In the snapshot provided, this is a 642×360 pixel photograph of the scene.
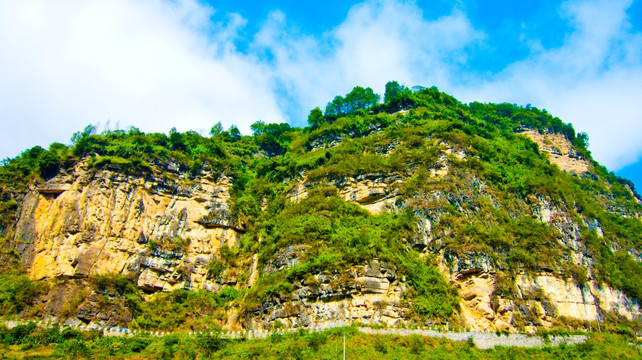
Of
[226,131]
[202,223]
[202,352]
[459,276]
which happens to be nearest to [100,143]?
[202,223]

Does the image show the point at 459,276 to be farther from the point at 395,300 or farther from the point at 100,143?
the point at 100,143

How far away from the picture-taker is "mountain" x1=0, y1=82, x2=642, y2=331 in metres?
25.5

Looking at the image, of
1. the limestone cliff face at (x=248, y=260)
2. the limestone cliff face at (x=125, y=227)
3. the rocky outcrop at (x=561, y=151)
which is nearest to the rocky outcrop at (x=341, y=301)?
the limestone cliff face at (x=248, y=260)

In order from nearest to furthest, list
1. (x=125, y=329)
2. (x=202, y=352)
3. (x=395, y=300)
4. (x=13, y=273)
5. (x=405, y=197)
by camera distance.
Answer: (x=202, y=352)
(x=395, y=300)
(x=125, y=329)
(x=13, y=273)
(x=405, y=197)

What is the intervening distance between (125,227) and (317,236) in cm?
1624

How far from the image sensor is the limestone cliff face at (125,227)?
3081 centimetres

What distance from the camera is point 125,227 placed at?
33406mm

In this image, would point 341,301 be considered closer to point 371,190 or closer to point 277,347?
point 277,347

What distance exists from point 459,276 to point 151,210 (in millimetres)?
25002

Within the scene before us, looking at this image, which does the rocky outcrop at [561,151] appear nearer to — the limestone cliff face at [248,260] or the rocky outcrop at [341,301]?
the limestone cliff face at [248,260]

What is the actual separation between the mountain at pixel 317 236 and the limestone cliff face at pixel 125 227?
111 mm

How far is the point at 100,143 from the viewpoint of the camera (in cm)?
3681

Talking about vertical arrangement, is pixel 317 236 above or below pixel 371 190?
below

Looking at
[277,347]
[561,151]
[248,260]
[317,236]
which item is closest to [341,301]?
[277,347]
